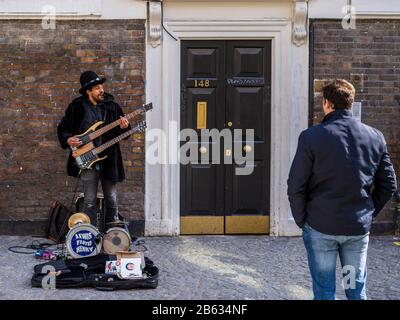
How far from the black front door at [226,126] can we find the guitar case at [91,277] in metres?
2.23

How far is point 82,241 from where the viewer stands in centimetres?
669

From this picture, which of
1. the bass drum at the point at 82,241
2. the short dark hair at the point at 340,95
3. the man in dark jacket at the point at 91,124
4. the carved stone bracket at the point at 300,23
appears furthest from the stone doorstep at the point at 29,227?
the short dark hair at the point at 340,95

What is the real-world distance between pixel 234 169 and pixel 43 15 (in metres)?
3.22

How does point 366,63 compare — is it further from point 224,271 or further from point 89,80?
point 89,80

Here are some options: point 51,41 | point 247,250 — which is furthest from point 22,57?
point 247,250

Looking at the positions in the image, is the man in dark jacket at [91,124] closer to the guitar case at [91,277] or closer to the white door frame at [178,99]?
the white door frame at [178,99]

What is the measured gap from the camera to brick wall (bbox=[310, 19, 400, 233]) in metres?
8.23

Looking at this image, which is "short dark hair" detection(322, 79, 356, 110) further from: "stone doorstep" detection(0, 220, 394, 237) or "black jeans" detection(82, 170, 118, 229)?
"stone doorstep" detection(0, 220, 394, 237)

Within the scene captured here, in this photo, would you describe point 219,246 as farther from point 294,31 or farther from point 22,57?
point 22,57

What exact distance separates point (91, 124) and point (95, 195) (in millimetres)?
838

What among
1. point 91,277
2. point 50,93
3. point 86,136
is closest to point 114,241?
point 91,277

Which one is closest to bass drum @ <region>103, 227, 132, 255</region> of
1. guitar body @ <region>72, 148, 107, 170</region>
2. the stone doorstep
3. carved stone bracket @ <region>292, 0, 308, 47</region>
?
guitar body @ <region>72, 148, 107, 170</region>

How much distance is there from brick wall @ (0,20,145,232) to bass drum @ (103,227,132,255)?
1375 mm

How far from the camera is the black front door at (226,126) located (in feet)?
27.2
